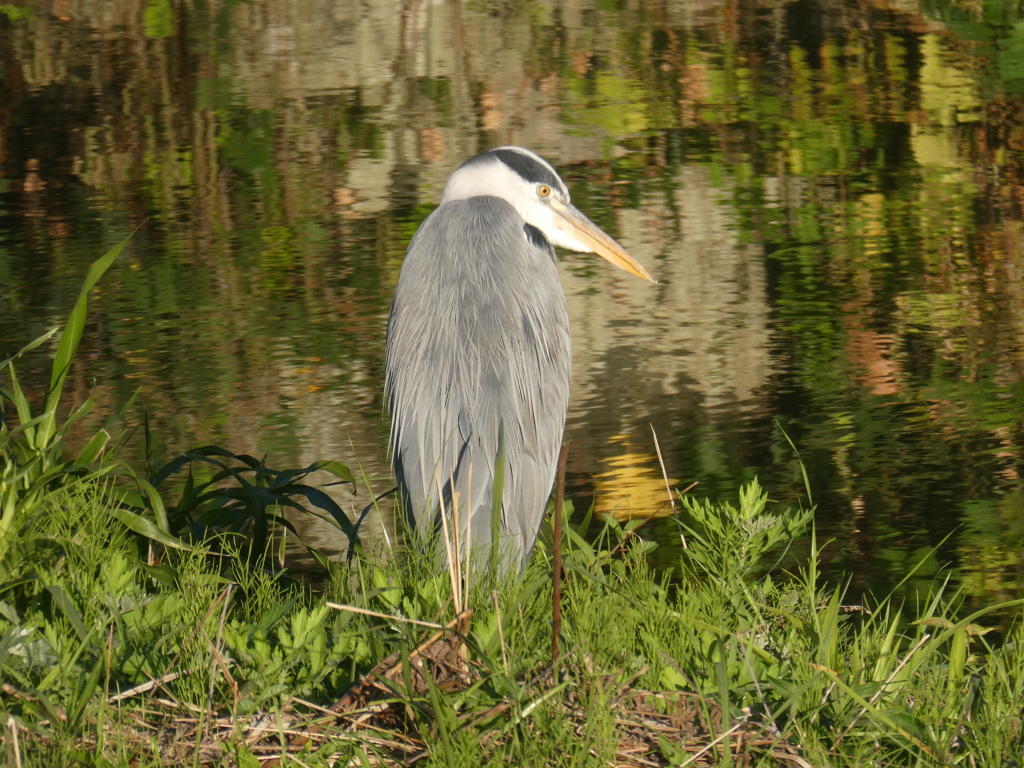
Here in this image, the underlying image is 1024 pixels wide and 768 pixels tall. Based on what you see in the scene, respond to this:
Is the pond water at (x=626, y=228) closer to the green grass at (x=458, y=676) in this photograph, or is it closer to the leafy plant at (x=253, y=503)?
the leafy plant at (x=253, y=503)

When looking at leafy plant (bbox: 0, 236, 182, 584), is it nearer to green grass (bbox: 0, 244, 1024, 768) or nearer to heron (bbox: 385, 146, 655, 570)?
green grass (bbox: 0, 244, 1024, 768)

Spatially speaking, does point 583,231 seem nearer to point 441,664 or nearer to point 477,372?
point 477,372

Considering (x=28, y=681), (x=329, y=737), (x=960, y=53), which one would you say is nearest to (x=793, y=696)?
(x=329, y=737)

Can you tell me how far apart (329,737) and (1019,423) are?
322 cm

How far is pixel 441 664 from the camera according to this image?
223 centimetres

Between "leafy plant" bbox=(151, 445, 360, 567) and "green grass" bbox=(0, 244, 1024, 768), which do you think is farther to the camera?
"leafy plant" bbox=(151, 445, 360, 567)

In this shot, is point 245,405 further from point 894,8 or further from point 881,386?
point 894,8

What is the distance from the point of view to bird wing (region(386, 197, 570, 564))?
301 centimetres

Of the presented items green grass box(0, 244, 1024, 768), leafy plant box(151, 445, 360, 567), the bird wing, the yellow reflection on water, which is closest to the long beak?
the bird wing

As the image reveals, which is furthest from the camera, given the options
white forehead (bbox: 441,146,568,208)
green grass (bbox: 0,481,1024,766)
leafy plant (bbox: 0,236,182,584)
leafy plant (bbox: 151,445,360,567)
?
white forehead (bbox: 441,146,568,208)

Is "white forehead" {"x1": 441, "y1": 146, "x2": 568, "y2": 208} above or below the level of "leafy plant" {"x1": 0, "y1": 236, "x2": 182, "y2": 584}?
above

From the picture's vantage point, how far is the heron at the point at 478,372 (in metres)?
2.99

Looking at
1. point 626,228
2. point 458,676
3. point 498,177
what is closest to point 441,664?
point 458,676

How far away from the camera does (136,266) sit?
6.30 m
